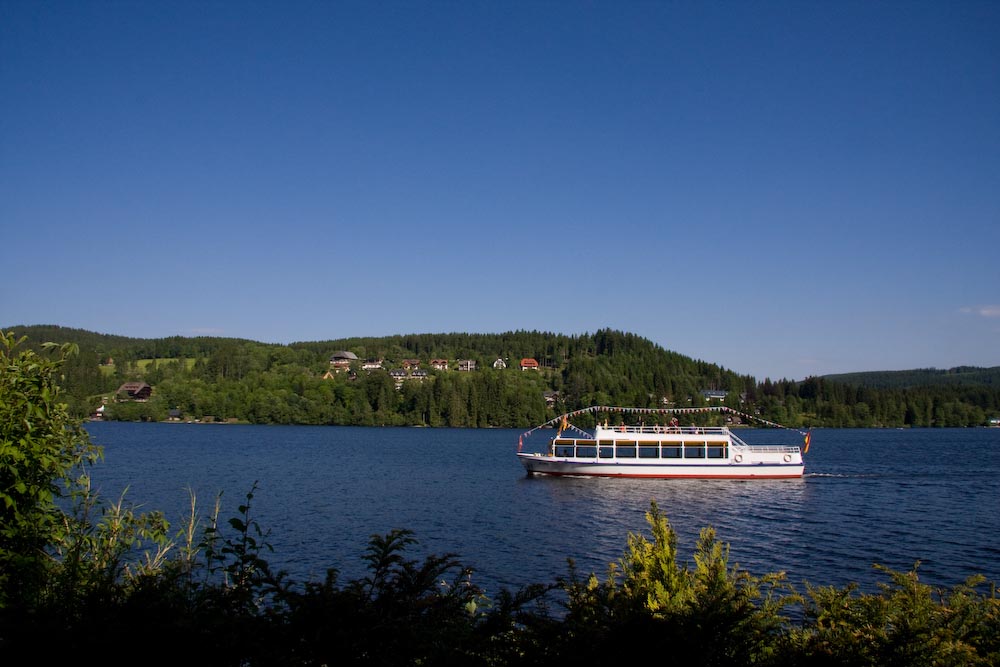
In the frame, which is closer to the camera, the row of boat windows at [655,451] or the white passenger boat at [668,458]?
the white passenger boat at [668,458]

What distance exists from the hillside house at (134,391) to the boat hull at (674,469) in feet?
441

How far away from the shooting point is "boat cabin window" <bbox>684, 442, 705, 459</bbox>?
6050 centimetres

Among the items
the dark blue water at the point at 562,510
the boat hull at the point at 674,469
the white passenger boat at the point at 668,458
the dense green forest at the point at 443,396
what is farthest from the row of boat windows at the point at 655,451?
the dense green forest at the point at 443,396

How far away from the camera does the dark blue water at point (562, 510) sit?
97.0ft

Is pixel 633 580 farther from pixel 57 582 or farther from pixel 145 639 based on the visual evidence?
pixel 57 582

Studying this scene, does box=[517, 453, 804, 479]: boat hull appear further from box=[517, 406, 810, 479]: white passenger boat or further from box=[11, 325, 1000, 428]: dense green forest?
box=[11, 325, 1000, 428]: dense green forest

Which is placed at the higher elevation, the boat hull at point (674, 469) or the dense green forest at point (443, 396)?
the dense green forest at point (443, 396)

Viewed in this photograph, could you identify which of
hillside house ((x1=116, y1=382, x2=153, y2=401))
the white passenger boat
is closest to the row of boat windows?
the white passenger boat

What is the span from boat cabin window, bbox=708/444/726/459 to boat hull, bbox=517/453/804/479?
100 centimetres

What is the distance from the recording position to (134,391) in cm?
16750

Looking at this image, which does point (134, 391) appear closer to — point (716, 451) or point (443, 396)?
point (443, 396)

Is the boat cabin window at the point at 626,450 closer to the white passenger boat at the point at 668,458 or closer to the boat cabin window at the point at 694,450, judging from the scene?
the white passenger boat at the point at 668,458

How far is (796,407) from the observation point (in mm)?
184375

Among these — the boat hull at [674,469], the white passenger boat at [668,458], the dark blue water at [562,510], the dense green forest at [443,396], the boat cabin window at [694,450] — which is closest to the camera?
the dark blue water at [562,510]
